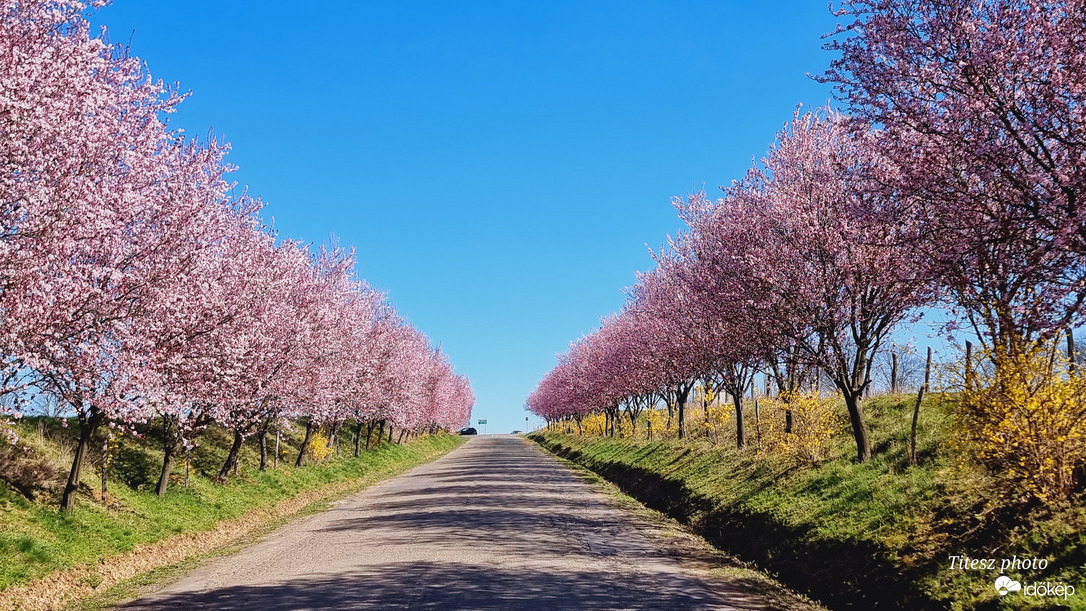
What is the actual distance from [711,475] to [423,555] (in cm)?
1213

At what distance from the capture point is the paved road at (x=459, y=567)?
32.9 feet

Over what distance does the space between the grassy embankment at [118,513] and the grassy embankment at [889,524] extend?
11737mm

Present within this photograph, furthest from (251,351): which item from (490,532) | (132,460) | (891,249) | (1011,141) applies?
(1011,141)

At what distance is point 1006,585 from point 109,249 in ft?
46.2

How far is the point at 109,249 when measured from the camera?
12.2m

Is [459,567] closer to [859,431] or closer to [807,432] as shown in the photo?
[859,431]

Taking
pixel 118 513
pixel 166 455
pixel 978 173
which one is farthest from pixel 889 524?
pixel 166 455

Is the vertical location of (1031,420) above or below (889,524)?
above

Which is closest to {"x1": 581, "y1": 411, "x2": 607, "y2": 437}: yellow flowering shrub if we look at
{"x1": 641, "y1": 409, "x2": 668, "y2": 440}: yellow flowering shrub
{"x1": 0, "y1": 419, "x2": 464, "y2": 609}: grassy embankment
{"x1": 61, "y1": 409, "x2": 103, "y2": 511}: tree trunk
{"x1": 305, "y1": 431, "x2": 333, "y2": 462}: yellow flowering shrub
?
{"x1": 641, "y1": 409, "x2": 668, "y2": 440}: yellow flowering shrub

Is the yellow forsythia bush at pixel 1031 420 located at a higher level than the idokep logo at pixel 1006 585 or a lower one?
higher

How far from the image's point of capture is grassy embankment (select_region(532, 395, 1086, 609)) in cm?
927

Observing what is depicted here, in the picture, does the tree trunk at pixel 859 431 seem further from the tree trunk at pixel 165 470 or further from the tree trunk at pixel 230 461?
the tree trunk at pixel 230 461

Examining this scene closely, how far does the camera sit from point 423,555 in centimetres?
1341

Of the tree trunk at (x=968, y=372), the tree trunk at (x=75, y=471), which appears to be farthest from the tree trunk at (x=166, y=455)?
the tree trunk at (x=968, y=372)
